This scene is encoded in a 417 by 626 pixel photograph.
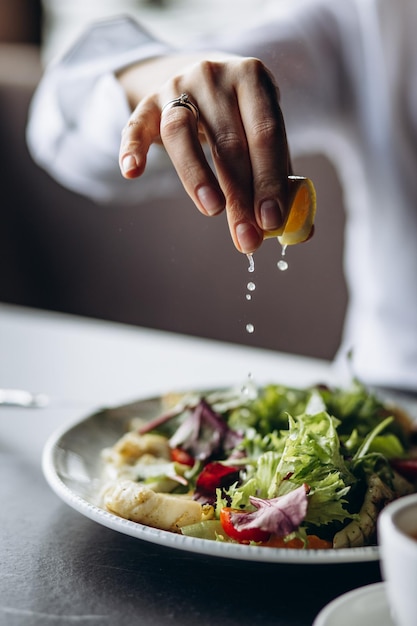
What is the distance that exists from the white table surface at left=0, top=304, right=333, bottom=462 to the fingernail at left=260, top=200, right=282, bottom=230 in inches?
20.1

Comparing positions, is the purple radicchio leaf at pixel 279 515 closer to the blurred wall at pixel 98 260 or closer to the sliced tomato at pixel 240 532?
the sliced tomato at pixel 240 532

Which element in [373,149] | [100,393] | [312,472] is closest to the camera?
[312,472]

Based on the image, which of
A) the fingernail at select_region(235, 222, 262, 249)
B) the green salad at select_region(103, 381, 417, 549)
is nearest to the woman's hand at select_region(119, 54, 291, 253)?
the fingernail at select_region(235, 222, 262, 249)

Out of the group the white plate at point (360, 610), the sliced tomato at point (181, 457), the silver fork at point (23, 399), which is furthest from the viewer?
the silver fork at point (23, 399)

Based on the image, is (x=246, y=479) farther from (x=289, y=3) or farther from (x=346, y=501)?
(x=289, y=3)

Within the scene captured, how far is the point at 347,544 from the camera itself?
0.63m

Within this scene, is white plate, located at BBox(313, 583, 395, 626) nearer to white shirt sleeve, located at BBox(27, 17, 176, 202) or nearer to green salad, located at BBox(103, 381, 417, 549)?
green salad, located at BBox(103, 381, 417, 549)

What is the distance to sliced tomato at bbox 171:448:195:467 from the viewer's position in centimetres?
86

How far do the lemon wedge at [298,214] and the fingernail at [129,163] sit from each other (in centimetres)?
12

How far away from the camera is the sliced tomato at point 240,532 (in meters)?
0.62

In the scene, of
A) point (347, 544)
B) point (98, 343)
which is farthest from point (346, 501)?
point (98, 343)

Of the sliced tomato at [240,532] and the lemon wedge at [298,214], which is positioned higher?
the lemon wedge at [298,214]

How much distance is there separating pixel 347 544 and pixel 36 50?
121 inches

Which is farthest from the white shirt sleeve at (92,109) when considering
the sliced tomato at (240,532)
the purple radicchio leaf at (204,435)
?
the sliced tomato at (240,532)
